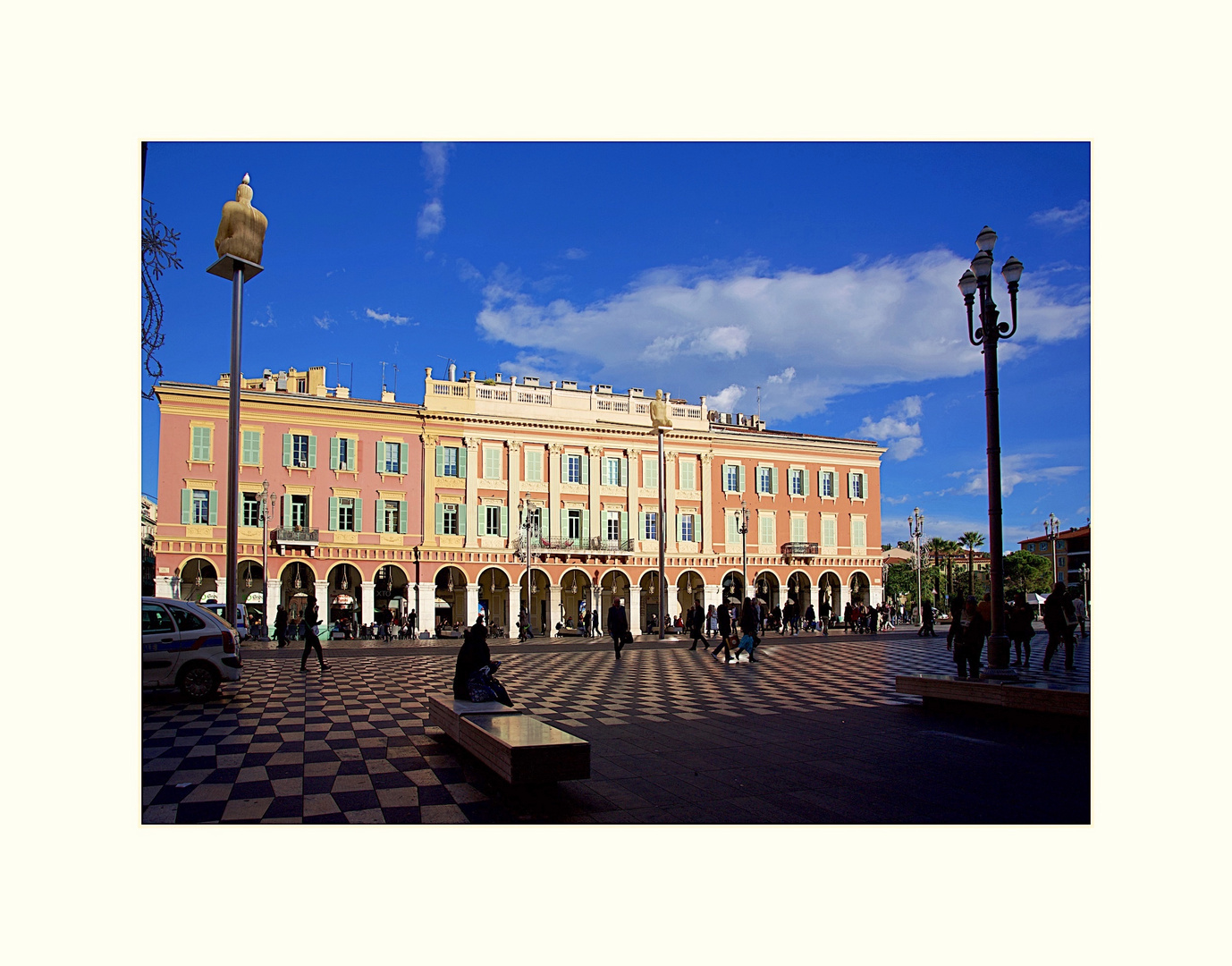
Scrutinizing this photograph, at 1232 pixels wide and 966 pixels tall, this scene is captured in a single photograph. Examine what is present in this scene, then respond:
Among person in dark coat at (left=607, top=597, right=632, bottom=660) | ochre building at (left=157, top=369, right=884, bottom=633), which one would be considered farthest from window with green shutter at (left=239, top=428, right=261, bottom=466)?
person in dark coat at (left=607, top=597, right=632, bottom=660)

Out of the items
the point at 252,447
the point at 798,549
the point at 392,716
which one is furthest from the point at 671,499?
the point at 392,716

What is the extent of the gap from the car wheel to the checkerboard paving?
0.77 feet

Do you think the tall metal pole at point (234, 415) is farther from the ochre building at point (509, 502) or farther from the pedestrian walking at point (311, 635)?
the ochre building at point (509, 502)

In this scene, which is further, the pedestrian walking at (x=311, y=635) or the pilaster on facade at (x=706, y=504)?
the pilaster on facade at (x=706, y=504)

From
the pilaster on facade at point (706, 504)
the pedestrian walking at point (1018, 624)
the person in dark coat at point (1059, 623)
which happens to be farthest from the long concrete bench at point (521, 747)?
the pilaster on facade at point (706, 504)

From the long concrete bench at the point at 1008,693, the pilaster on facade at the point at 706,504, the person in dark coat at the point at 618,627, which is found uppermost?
Result: the pilaster on facade at the point at 706,504

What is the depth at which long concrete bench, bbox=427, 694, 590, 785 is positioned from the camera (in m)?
5.28

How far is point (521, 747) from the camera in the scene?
5.23 m

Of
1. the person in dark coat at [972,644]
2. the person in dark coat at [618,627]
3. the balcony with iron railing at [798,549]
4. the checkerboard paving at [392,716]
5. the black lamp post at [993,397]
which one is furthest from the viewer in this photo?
the balcony with iron railing at [798,549]

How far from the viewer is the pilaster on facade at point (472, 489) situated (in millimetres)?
38844

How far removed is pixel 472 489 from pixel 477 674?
32171 mm

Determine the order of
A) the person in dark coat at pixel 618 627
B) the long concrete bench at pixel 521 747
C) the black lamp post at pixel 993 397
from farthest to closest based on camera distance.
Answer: the person in dark coat at pixel 618 627 < the black lamp post at pixel 993 397 < the long concrete bench at pixel 521 747

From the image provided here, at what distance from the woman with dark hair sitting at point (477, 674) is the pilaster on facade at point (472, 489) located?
31.8 metres

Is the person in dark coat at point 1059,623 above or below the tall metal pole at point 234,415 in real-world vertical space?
below
